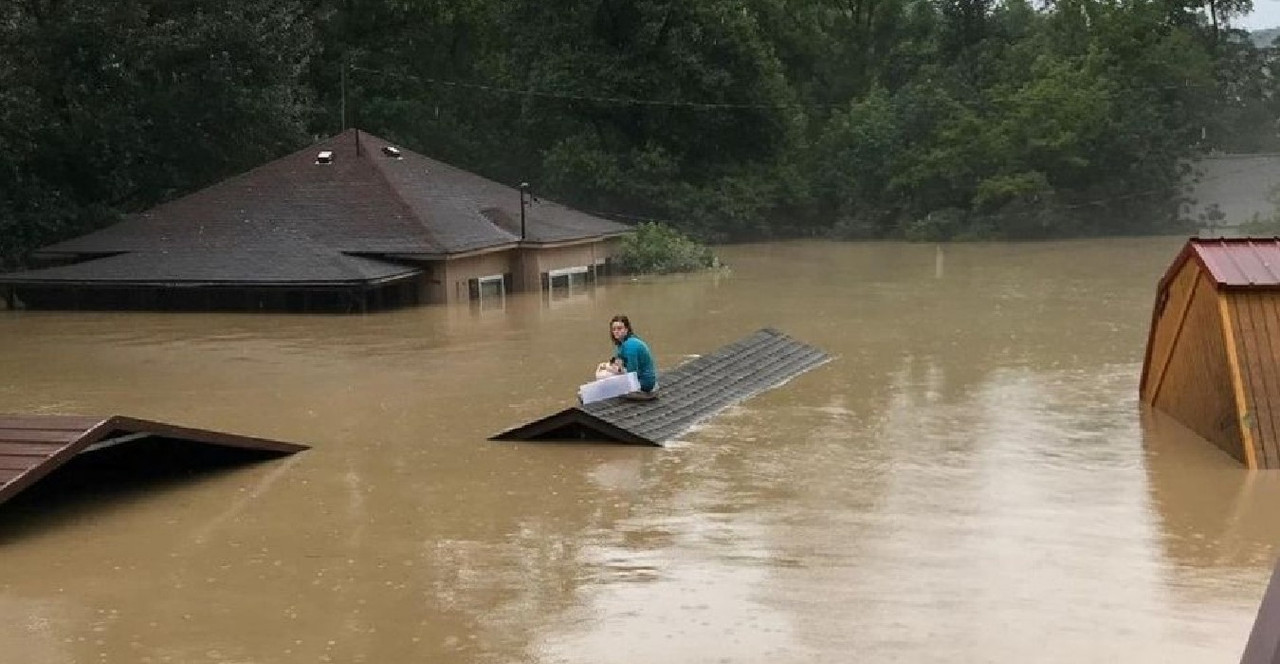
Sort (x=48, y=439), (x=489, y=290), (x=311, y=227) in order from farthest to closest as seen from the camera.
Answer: (x=489, y=290), (x=311, y=227), (x=48, y=439)

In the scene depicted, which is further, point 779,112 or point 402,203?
point 779,112

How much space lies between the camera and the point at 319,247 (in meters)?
34.1

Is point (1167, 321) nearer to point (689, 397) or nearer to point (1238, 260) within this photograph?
point (1238, 260)

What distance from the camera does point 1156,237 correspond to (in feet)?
194

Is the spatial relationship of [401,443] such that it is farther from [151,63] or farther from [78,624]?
[151,63]

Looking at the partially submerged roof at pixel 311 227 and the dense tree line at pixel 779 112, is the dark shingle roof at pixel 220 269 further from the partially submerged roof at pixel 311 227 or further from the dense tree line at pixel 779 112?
the dense tree line at pixel 779 112

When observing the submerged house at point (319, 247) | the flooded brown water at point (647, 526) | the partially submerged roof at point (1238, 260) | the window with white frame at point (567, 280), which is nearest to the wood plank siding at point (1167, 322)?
A: the partially submerged roof at point (1238, 260)

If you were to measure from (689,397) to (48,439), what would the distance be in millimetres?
8284

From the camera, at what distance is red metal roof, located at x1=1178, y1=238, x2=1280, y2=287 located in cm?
1563

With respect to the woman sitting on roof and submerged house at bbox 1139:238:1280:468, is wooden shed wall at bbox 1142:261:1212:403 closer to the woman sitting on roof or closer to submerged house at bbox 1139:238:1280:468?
submerged house at bbox 1139:238:1280:468

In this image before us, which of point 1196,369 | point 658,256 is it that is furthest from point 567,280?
point 1196,369

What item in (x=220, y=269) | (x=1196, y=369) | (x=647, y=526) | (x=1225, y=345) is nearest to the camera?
(x=647, y=526)

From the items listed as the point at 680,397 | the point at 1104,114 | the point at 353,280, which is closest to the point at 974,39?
the point at 1104,114

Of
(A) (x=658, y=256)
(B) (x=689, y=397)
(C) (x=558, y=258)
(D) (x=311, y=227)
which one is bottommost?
(B) (x=689, y=397)
